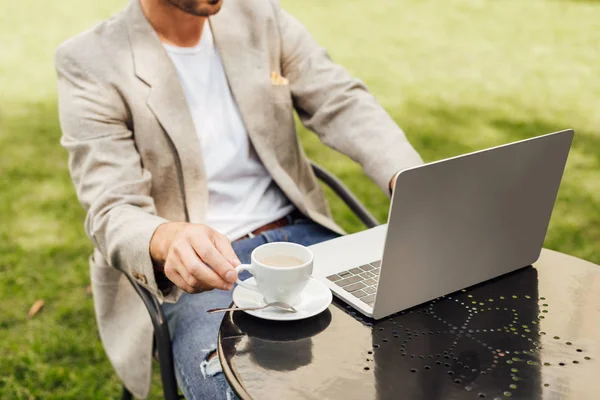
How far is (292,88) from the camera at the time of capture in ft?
7.10

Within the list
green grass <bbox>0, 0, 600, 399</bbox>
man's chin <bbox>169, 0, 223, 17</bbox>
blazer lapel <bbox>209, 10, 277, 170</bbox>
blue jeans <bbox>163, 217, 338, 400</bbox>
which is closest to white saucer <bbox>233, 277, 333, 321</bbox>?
blue jeans <bbox>163, 217, 338, 400</bbox>

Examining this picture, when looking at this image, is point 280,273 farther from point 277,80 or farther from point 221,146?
point 277,80

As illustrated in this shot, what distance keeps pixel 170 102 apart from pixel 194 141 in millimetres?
119

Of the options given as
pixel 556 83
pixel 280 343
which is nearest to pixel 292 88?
pixel 280 343

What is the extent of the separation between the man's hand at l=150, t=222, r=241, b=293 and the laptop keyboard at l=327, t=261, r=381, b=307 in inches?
9.4

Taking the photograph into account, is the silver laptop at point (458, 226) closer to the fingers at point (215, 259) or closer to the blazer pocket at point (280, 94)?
the fingers at point (215, 259)

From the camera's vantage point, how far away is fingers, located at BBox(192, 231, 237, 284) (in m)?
1.35

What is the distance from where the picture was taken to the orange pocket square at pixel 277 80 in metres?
2.09

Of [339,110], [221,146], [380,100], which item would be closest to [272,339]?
[221,146]

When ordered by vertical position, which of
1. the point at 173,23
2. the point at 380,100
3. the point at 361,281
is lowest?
the point at 380,100

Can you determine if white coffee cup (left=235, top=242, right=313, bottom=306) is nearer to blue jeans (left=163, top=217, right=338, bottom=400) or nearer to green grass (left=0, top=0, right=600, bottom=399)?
blue jeans (left=163, top=217, right=338, bottom=400)

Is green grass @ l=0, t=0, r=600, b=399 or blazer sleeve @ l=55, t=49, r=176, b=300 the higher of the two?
blazer sleeve @ l=55, t=49, r=176, b=300

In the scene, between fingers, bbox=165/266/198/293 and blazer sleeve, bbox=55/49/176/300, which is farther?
blazer sleeve, bbox=55/49/176/300

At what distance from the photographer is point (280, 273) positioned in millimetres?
1279
